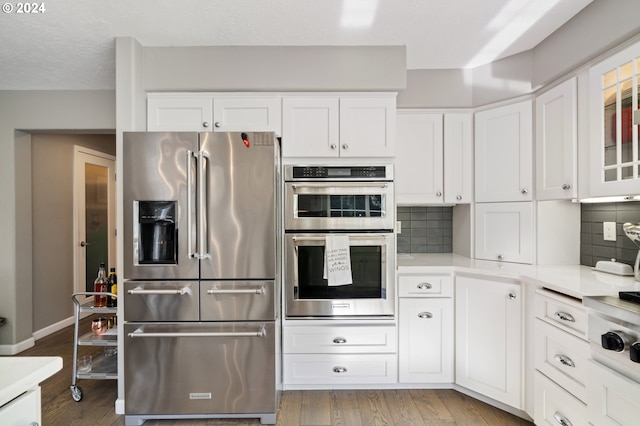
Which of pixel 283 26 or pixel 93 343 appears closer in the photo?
pixel 283 26

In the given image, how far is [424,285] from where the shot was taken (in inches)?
93.8

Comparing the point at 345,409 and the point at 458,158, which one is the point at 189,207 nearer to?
Result: the point at 345,409

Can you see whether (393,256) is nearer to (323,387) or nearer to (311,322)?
(311,322)

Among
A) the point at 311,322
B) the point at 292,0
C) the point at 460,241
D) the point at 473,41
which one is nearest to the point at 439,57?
the point at 473,41

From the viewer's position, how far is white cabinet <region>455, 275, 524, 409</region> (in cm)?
206

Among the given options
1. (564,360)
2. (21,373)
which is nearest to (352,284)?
(564,360)

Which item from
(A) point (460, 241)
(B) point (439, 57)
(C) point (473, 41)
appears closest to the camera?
(C) point (473, 41)

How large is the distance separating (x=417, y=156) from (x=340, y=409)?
191cm

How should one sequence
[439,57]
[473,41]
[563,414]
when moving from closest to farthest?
[563,414]
[473,41]
[439,57]

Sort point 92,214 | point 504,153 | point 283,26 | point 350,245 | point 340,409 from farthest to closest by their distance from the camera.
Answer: point 92,214 → point 504,153 → point 350,245 → point 340,409 → point 283,26

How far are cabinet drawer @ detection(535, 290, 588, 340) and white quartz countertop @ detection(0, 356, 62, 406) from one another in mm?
1976

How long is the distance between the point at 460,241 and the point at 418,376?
1126 mm

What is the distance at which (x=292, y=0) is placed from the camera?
185 centimetres

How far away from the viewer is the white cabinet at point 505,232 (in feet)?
7.77
